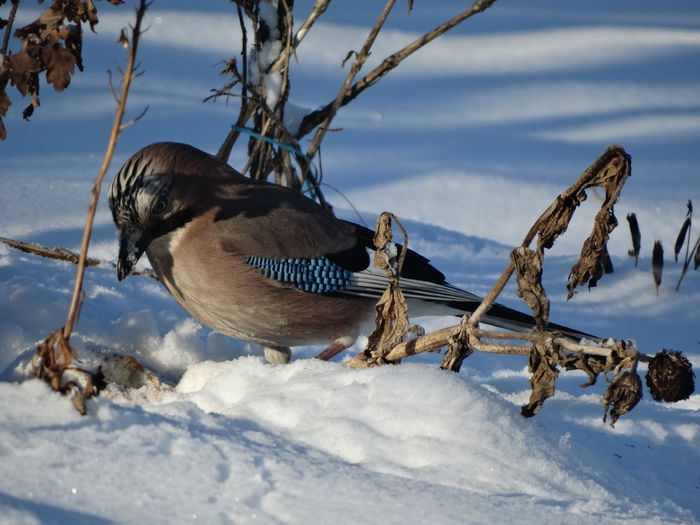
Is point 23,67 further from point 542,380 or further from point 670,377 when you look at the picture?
point 670,377

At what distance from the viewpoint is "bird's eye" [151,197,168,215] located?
294 centimetres

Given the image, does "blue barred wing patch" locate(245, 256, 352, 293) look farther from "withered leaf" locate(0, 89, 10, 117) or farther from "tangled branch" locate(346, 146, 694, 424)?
"withered leaf" locate(0, 89, 10, 117)

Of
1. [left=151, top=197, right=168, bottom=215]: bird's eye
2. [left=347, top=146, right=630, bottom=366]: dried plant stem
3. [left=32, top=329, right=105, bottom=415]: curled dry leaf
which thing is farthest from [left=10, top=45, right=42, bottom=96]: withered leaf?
[left=347, top=146, right=630, bottom=366]: dried plant stem

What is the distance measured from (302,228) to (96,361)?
80 centimetres

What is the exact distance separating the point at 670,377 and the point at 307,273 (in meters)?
1.27

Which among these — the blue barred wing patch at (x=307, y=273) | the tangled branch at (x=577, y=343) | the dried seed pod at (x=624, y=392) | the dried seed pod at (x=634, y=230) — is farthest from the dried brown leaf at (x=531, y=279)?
the dried seed pod at (x=634, y=230)

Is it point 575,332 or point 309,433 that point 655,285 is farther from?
point 309,433

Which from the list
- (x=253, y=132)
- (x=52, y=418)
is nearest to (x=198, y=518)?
(x=52, y=418)

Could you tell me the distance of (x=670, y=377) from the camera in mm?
2262

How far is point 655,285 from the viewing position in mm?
5680

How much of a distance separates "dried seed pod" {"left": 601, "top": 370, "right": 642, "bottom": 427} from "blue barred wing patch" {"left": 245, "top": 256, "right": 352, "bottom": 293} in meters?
1.16

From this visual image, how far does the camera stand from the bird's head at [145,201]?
290cm

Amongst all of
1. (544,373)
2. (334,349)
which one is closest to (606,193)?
(544,373)

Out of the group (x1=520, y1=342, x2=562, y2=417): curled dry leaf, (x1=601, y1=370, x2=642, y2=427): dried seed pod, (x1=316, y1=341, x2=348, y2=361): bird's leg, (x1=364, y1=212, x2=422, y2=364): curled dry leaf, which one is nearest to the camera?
(x1=601, y1=370, x2=642, y2=427): dried seed pod
